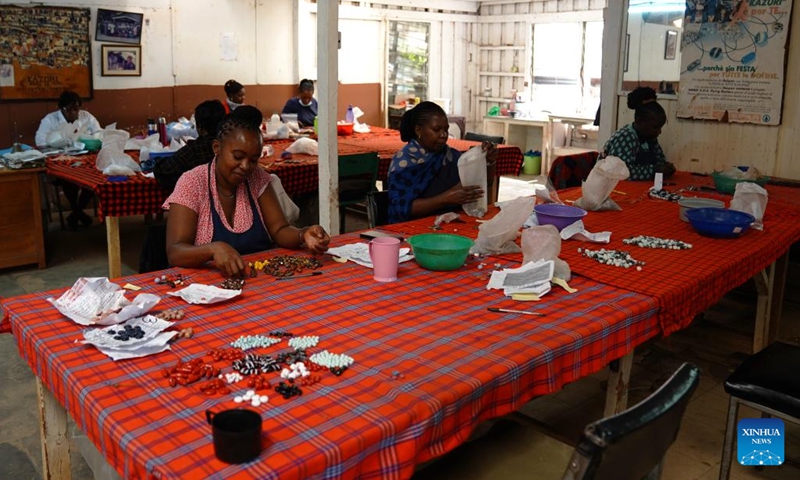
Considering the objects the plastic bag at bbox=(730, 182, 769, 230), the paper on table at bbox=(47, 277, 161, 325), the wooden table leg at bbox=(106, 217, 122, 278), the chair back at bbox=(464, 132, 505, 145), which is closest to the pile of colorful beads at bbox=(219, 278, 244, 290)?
the paper on table at bbox=(47, 277, 161, 325)

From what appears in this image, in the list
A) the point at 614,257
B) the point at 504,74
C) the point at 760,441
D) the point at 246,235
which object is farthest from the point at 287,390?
the point at 504,74

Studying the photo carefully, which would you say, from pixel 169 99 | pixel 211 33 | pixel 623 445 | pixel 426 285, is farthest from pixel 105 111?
pixel 623 445

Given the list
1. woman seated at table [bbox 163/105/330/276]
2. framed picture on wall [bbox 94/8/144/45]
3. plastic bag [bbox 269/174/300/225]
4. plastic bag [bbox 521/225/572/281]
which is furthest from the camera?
framed picture on wall [bbox 94/8/144/45]

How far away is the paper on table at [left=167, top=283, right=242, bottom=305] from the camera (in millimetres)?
2114

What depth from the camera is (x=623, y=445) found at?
126 centimetres

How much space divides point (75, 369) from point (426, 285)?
1147 millimetres

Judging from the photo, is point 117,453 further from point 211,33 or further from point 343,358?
point 211,33

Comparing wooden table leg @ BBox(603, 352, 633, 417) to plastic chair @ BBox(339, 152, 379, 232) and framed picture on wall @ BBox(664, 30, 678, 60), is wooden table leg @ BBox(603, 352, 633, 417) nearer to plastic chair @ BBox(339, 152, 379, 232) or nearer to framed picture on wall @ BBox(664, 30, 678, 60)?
plastic chair @ BBox(339, 152, 379, 232)

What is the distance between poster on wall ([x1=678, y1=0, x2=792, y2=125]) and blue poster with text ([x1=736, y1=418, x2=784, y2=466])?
3023 mm

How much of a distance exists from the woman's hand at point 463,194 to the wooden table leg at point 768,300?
1.42 metres

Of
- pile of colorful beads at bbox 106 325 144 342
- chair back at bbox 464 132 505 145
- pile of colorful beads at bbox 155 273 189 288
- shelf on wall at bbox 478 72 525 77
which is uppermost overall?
shelf on wall at bbox 478 72 525 77

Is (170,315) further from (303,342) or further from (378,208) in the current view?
(378,208)

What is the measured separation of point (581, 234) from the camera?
119 inches

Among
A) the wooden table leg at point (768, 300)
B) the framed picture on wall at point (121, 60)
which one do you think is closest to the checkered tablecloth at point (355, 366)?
the wooden table leg at point (768, 300)
